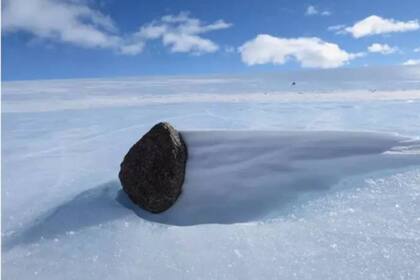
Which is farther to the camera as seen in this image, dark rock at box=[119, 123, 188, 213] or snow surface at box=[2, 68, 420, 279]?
dark rock at box=[119, 123, 188, 213]

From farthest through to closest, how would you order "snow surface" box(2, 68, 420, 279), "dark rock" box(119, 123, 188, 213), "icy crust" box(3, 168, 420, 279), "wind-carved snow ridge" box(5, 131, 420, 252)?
"dark rock" box(119, 123, 188, 213) < "wind-carved snow ridge" box(5, 131, 420, 252) < "snow surface" box(2, 68, 420, 279) < "icy crust" box(3, 168, 420, 279)

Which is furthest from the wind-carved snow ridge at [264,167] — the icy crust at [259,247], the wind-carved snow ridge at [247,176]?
the icy crust at [259,247]

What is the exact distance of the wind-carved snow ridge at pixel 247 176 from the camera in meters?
3.92

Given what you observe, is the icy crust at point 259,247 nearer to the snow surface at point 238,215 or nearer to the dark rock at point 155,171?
the snow surface at point 238,215

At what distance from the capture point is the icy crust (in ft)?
9.59

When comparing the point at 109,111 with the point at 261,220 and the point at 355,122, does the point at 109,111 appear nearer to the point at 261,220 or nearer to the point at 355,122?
the point at 355,122

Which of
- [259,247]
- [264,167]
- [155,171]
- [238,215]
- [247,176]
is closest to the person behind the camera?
[259,247]

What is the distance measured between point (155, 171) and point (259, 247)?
1.43 m

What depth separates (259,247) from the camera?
3240mm

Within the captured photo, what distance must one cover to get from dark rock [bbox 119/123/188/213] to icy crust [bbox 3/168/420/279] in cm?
31

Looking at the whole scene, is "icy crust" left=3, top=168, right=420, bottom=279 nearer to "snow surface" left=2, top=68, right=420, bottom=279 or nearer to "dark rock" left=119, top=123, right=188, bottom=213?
"snow surface" left=2, top=68, right=420, bottom=279

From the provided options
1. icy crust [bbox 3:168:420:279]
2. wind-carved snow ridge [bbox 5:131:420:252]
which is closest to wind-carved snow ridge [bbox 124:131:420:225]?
wind-carved snow ridge [bbox 5:131:420:252]

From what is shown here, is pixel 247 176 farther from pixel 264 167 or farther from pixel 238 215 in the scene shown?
pixel 238 215

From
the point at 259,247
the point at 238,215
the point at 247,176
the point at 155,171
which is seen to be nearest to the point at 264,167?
the point at 247,176
